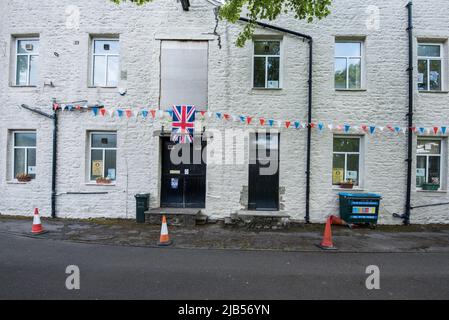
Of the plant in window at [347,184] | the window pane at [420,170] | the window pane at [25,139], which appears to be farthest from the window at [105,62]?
the window pane at [420,170]

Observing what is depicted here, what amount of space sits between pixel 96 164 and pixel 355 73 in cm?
1060

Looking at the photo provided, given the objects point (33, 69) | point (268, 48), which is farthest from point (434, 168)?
point (33, 69)

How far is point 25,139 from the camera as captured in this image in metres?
9.46

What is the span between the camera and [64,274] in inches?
175

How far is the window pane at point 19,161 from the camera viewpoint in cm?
945

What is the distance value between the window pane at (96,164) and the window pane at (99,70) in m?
2.69

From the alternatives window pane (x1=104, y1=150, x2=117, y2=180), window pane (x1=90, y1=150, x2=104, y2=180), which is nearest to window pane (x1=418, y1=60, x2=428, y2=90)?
window pane (x1=104, y1=150, x2=117, y2=180)

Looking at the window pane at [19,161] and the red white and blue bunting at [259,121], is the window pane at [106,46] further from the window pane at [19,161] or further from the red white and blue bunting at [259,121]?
the window pane at [19,161]

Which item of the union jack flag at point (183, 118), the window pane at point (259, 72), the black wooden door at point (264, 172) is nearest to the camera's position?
the union jack flag at point (183, 118)

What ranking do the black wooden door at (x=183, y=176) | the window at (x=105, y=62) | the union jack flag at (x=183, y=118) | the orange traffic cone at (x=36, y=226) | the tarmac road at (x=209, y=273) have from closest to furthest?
the tarmac road at (x=209, y=273) < the orange traffic cone at (x=36, y=226) < the union jack flag at (x=183, y=118) < the black wooden door at (x=183, y=176) < the window at (x=105, y=62)

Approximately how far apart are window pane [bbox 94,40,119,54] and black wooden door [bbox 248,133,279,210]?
6334 millimetres

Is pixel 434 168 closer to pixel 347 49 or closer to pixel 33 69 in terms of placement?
pixel 347 49

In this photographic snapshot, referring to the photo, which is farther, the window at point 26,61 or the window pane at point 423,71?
the window at point 26,61
